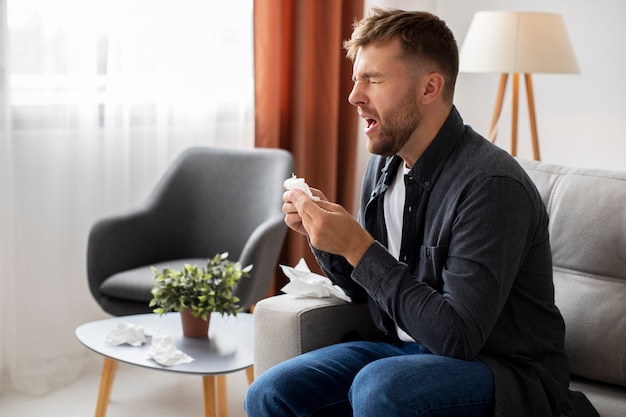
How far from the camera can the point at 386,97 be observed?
1.85 m

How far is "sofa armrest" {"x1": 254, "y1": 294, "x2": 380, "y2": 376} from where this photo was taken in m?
2.00

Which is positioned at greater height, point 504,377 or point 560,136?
point 560,136

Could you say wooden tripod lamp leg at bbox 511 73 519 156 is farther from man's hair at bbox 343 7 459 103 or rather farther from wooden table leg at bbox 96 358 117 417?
wooden table leg at bbox 96 358 117 417

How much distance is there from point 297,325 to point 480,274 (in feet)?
1.64

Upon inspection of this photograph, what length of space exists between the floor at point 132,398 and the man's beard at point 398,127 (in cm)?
129

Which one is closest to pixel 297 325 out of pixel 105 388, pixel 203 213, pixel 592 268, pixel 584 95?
pixel 592 268

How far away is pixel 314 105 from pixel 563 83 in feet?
3.36

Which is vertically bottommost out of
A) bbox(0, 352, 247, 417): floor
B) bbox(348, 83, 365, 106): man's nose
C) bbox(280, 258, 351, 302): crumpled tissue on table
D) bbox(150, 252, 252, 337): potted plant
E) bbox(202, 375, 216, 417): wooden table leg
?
bbox(0, 352, 247, 417): floor

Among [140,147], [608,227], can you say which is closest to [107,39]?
[140,147]

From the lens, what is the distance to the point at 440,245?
69.6 inches

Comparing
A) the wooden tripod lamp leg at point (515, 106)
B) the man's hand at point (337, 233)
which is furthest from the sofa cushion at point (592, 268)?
the wooden tripod lamp leg at point (515, 106)

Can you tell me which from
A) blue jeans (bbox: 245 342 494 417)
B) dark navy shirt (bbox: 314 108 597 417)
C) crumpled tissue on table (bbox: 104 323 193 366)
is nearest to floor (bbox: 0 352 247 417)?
crumpled tissue on table (bbox: 104 323 193 366)

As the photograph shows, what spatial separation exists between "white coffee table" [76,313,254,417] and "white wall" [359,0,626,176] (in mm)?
1668

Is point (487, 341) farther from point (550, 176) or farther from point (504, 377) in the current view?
point (550, 176)
